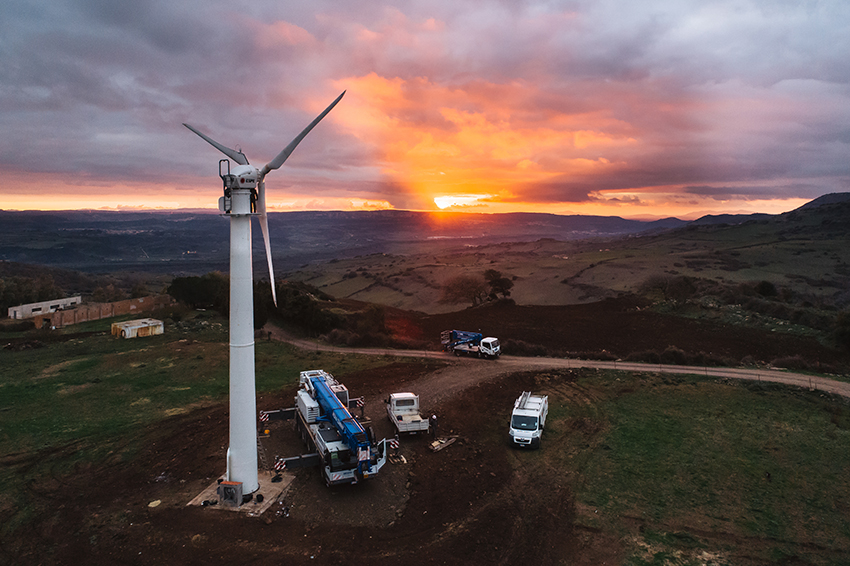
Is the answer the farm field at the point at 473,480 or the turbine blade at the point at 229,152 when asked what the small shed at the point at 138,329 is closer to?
the farm field at the point at 473,480

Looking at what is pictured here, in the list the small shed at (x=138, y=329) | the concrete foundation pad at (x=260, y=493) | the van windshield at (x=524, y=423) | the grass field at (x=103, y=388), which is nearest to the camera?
the concrete foundation pad at (x=260, y=493)

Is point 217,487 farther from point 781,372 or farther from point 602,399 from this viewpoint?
point 781,372

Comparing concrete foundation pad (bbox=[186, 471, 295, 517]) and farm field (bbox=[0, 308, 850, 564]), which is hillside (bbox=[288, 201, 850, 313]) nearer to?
farm field (bbox=[0, 308, 850, 564])

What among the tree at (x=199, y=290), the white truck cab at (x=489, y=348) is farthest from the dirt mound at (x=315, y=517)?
the tree at (x=199, y=290)

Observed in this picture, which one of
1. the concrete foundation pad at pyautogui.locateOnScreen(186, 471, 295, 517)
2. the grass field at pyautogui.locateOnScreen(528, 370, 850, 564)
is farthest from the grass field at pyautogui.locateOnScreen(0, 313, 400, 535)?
the grass field at pyautogui.locateOnScreen(528, 370, 850, 564)

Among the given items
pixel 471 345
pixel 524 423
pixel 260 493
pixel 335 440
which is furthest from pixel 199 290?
pixel 524 423
